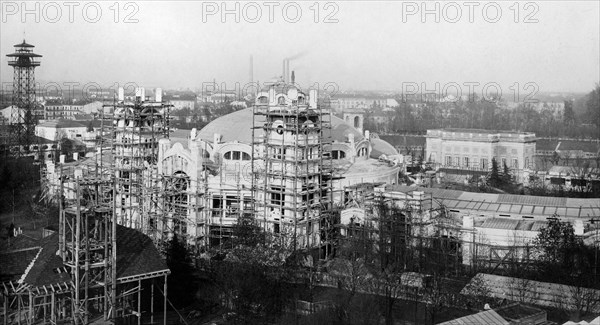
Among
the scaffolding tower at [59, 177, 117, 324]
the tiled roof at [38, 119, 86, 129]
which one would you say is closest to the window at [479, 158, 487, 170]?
the tiled roof at [38, 119, 86, 129]

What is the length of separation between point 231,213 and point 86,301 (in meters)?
10.1

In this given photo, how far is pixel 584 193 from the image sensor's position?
3503cm

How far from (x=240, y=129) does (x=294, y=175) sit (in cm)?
672

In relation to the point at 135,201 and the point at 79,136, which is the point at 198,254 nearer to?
the point at 135,201

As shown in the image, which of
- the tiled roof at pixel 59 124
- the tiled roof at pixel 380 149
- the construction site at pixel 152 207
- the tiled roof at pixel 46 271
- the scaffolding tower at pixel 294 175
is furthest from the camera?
the tiled roof at pixel 59 124

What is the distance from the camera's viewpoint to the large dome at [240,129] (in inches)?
1190

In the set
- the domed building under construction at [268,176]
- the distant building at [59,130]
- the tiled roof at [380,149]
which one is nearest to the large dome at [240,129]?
the domed building under construction at [268,176]

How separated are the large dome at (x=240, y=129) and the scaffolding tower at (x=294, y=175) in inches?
149

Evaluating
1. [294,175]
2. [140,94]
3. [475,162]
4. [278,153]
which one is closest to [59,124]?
[475,162]

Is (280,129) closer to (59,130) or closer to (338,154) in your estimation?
(338,154)

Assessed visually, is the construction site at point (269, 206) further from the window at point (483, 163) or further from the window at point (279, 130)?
the window at point (483, 163)

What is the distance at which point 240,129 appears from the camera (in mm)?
30703

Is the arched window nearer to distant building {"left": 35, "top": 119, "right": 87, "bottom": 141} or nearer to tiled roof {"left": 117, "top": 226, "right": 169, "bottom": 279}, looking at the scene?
tiled roof {"left": 117, "top": 226, "right": 169, "bottom": 279}

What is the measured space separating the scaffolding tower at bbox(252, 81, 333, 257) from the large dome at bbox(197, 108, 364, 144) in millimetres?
3782
